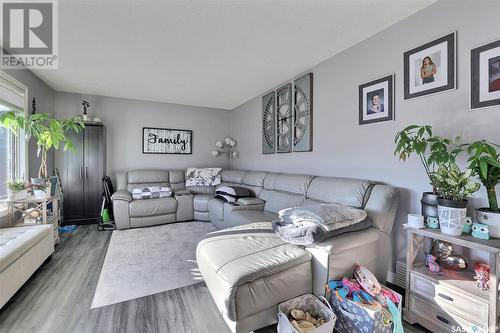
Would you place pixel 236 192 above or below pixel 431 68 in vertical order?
below

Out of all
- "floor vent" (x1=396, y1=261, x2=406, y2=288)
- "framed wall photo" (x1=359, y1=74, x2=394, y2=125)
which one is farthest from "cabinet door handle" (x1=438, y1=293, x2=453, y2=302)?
"framed wall photo" (x1=359, y1=74, x2=394, y2=125)

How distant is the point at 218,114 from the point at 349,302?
487cm

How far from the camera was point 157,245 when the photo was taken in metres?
2.97

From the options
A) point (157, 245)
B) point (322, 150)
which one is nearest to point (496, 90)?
point (322, 150)

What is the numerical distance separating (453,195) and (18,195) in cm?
421

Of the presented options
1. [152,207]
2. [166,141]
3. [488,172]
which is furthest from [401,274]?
[166,141]

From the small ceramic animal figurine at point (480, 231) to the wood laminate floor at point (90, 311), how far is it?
0.77 metres

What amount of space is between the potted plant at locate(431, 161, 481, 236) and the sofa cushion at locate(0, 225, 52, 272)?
10.0ft

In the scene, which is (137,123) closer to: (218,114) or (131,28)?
(218,114)

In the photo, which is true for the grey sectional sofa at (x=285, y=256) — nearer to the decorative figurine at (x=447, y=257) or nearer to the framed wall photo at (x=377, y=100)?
the decorative figurine at (x=447, y=257)

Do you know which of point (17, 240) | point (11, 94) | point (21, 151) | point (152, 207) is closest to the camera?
point (17, 240)

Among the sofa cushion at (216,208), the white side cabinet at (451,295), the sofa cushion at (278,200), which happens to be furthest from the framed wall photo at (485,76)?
the sofa cushion at (216,208)
